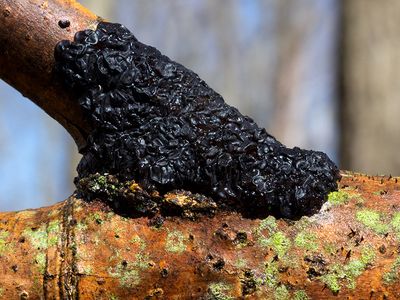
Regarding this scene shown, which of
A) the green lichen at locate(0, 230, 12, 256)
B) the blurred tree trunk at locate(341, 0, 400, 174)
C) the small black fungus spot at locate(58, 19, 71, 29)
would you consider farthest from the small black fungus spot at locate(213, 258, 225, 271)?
the blurred tree trunk at locate(341, 0, 400, 174)

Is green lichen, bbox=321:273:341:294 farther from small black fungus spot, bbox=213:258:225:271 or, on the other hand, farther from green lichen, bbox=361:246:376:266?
small black fungus spot, bbox=213:258:225:271

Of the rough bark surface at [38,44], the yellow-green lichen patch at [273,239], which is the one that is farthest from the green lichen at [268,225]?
the rough bark surface at [38,44]

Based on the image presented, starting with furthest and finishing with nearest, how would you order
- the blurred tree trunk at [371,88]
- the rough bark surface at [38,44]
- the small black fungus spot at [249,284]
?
the blurred tree trunk at [371,88], the rough bark surface at [38,44], the small black fungus spot at [249,284]

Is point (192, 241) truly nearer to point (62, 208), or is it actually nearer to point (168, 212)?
point (168, 212)

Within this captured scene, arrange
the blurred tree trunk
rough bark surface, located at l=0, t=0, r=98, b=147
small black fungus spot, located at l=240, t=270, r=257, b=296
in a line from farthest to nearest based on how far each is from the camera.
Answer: the blurred tree trunk, rough bark surface, located at l=0, t=0, r=98, b=147, small black fungus spot, located at l=240, t=270, r=257, b=296

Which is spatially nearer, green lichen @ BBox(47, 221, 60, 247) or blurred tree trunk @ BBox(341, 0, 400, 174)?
green lichen @ BBox(47, 221, 60, 247)

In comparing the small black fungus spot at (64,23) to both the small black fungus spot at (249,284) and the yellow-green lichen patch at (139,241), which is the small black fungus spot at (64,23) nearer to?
the yellow-green lichen patch at (139,241)
